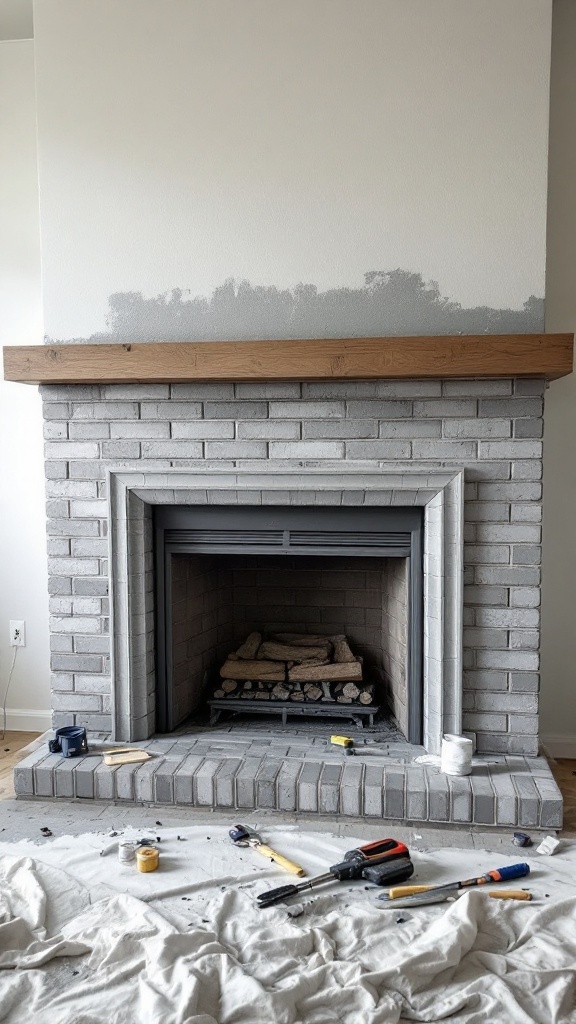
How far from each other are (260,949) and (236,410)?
1525mm

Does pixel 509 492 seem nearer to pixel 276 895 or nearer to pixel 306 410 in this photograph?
pixel 306 410

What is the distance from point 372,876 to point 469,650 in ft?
2.60

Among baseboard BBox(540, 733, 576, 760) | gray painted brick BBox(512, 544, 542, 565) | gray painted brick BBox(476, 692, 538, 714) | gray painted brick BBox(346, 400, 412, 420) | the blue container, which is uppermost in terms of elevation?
gray painted brick BBox(346, 400, 412, 420)

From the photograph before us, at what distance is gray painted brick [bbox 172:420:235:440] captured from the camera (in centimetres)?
257

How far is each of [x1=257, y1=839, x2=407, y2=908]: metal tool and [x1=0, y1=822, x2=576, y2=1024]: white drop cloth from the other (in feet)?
0.10

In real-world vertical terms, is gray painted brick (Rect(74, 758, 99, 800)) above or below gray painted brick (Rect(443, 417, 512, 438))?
below

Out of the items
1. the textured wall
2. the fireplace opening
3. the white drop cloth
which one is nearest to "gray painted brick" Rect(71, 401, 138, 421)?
the textured wall

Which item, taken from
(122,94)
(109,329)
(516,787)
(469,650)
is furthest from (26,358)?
(516,787)

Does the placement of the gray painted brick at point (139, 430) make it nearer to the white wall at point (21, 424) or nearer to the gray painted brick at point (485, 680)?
the white wall at point (21, 424)

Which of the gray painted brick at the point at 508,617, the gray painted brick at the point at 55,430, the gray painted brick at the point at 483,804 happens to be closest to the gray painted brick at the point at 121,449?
the gray painted brick at the point at 55,430

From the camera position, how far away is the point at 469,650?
251 centimetres

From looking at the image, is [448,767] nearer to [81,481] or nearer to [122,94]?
[81,481]

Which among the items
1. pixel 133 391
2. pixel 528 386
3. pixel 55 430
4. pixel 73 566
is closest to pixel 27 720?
pixel 73 566

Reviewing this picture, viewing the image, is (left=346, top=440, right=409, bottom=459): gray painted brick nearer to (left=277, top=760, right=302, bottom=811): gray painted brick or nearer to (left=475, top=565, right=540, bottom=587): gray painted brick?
(left=475, top=565, right=540, bottom=587): gray painted brick
